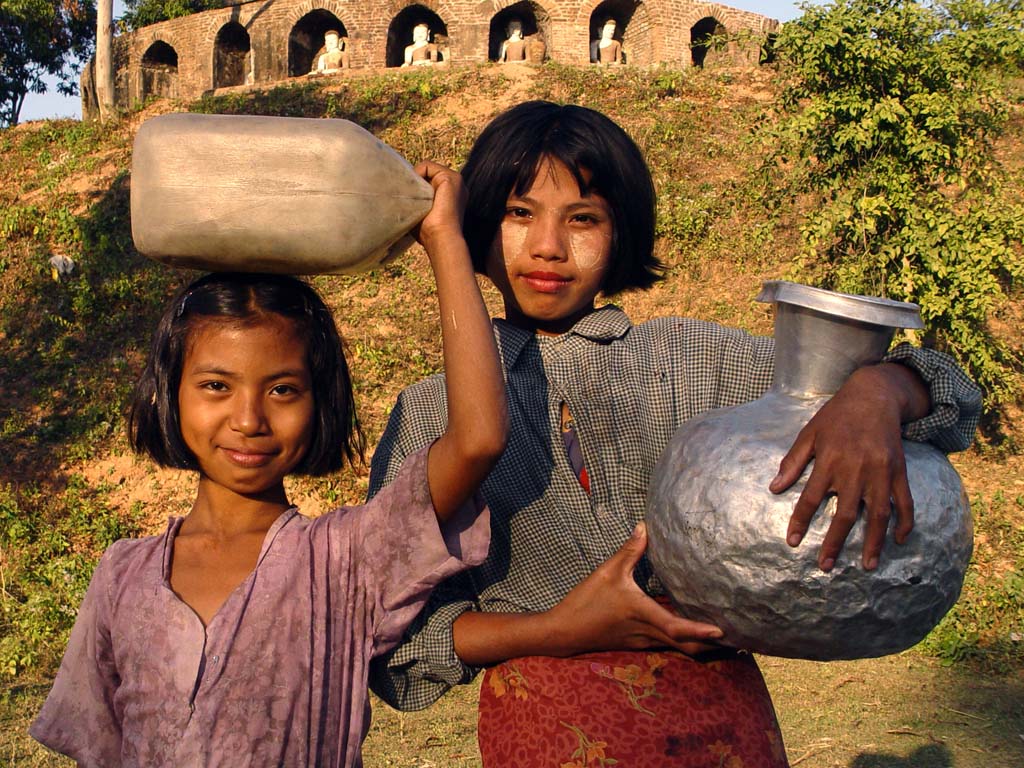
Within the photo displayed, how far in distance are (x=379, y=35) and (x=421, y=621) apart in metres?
18.4

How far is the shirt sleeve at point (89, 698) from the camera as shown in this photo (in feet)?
5.51

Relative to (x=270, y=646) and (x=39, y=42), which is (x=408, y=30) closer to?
(x=39, y=42)

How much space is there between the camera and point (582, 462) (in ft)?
5.62

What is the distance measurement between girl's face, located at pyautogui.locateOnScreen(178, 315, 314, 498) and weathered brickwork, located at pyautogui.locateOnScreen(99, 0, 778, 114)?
16049mm

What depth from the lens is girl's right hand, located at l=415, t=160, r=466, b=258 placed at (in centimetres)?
152

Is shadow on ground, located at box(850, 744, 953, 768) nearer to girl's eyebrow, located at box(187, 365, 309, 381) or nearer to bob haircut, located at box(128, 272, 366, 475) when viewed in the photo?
bob haircut, located at box(128, 272, 366, 475)

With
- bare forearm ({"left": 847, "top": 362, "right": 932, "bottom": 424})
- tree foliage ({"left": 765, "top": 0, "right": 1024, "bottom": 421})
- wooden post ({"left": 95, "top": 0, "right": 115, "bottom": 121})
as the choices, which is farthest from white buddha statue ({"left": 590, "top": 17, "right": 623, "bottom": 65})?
bare forearm ({"left": 847, "top": 362, "right": 932, "bottom": 424})

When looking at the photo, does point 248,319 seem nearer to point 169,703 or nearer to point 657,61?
point 169,703

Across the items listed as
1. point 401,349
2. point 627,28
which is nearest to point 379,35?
point 627,28

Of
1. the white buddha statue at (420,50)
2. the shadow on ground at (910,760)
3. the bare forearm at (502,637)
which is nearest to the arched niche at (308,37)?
the white buddha statue at (420,50)

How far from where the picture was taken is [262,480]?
167cm

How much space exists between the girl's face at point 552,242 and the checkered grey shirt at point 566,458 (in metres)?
0.10

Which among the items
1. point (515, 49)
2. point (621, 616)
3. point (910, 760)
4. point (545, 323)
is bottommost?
point (910, 760)

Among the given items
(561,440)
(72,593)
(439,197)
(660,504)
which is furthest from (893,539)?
(72,593)
